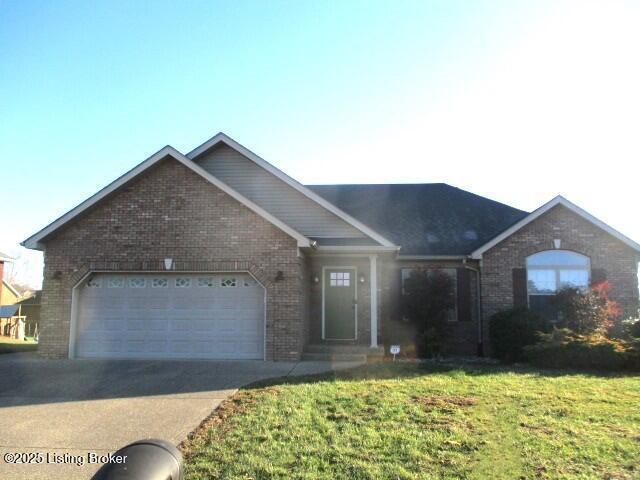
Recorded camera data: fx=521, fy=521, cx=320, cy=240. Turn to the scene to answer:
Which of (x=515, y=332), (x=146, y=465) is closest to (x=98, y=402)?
(x=146, y=465)

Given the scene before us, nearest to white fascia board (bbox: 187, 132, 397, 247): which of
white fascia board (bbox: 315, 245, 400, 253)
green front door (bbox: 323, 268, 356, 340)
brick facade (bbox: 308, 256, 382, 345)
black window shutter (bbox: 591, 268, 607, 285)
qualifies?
white fascia board (bbox: 315, 245, 400, 253)

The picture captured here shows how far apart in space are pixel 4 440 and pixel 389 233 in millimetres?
12599

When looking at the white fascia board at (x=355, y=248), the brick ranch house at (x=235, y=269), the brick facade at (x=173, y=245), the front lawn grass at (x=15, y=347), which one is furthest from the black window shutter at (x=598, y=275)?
the front lawn grass at (x=15, y=347)

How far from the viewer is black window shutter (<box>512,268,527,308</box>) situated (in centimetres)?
1472

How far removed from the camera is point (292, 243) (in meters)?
12.5

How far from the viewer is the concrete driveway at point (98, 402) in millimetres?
6133

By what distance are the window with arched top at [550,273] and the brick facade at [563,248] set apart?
196mm

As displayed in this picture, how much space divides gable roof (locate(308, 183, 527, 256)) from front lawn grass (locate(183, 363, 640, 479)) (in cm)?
726

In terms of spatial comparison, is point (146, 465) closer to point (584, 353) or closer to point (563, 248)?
point (584, 353)

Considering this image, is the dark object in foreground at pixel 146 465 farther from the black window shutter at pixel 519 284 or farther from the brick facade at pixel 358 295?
the black window shutter at pixel 519 284

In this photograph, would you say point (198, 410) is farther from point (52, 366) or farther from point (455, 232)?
point (455, 232)

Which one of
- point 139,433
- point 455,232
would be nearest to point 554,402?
point 139,433

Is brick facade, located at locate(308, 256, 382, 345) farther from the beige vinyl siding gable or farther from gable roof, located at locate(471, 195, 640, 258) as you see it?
gable roof, located at locate(471, 195, 640, 258)

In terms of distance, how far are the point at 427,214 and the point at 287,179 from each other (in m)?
5.57
